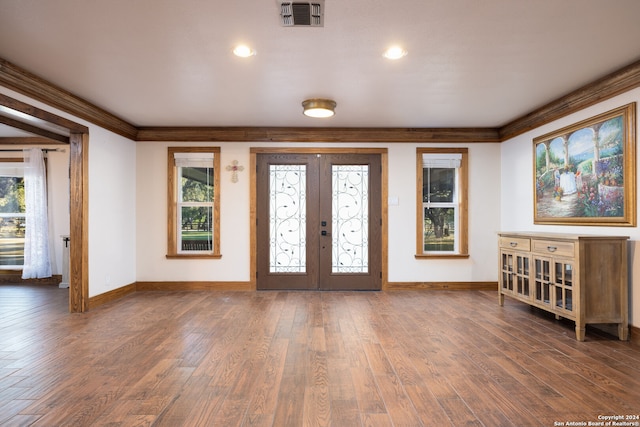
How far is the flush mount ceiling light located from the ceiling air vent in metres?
1.76

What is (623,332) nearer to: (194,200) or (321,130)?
(321,130)

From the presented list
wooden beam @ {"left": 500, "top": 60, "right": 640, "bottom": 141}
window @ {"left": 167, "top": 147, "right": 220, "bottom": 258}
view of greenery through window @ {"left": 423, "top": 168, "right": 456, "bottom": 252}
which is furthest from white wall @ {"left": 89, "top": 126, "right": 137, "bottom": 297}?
wooden beam @ {"left": 500, "top": 60, "right": 640, "bottom": 141}

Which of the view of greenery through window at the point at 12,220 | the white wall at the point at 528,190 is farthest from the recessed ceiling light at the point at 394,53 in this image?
the view of greenery through window at the point at 12,220

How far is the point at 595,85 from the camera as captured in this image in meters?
3.86

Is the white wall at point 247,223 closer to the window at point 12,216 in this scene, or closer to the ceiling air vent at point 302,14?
the window at point 12,216

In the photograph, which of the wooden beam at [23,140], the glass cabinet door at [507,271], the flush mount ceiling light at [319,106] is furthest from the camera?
the wooden beam at [23,140]

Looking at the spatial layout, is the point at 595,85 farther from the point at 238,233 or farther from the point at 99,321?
the point at 99,321

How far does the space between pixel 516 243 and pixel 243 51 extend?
3884mm

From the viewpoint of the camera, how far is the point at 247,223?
235 inches

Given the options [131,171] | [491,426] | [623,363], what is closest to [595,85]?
[623,363]

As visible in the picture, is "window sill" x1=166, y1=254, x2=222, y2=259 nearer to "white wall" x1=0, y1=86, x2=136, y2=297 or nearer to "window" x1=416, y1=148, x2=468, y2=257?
"white wall" x1=0, y1=86, x2=136, y2=297

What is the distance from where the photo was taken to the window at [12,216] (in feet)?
22.0


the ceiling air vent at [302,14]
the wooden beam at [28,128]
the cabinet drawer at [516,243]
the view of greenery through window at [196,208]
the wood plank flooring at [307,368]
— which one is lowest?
the wood plank flooring at [307,368]

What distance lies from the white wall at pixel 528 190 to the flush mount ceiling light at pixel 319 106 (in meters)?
2.91
